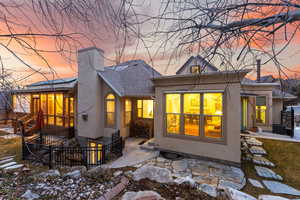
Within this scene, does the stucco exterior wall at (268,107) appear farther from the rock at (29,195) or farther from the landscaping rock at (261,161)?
the rock at (29,195)

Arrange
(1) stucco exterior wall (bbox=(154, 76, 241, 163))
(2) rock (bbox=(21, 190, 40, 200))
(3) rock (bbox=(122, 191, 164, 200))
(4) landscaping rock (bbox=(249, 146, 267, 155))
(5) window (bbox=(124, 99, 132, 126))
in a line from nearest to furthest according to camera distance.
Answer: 1. (3) rock (bbox=(122, 191, 164, 200))
2. (2) rock (bbox=(21, 190, 40, 200))
3. (1) stucco exterior wall (bbox=(154, 76, 241, 163))
4. (4) landscaping rock (bbox=(249, 146, 267, 155))
5. (5) window (bbox=(124, 99, 132, 126))

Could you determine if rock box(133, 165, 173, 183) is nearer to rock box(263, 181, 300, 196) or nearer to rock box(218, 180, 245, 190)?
rock box(218, 180, 245, 190)

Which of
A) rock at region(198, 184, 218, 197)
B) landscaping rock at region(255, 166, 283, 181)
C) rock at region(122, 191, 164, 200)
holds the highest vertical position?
rock at region(122, 191, 164, 200)

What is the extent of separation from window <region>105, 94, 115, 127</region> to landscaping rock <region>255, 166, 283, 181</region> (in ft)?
25.4

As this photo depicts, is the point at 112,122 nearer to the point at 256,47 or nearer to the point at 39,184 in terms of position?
the point at 39,184

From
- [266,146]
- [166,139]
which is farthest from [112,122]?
[266,146]

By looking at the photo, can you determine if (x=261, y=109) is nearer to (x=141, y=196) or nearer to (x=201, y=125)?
(x=201, y=125)

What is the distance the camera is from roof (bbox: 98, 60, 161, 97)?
8.38m

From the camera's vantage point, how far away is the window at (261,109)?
10.4 meters

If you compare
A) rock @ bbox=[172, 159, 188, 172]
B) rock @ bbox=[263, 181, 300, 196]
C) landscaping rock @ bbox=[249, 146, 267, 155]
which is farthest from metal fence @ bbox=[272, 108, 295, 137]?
rock @ bbox=[172, 159, 188, 172]

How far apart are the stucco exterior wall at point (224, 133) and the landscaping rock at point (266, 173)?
682 mm

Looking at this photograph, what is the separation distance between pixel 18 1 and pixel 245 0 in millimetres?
2966

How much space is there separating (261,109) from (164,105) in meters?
9.74

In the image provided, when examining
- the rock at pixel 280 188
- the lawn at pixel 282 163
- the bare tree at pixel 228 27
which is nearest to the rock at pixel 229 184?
the lawn at pixel 282 163
